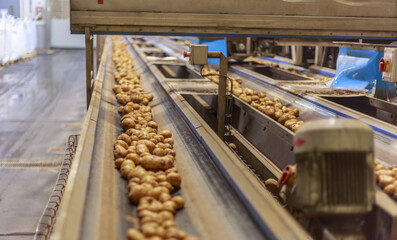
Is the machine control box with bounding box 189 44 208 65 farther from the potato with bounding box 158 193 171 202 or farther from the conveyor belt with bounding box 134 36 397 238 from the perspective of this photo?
the potato with bounding box 158 193 171 202

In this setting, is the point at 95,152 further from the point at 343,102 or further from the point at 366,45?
the point at 366,45

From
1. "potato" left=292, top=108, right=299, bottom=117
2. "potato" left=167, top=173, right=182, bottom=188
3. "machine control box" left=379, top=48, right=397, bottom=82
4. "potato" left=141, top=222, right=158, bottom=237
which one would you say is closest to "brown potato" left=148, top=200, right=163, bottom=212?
"potato" left=141, top=222, right=158, bottom=237

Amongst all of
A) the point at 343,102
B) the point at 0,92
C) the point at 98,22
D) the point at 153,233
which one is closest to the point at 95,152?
the point at 153,233

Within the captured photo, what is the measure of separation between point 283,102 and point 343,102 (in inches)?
22.8

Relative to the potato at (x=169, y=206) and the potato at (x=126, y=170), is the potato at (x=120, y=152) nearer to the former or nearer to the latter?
the potato at (x=126, y=170)

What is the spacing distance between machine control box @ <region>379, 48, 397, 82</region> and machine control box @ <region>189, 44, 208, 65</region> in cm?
157

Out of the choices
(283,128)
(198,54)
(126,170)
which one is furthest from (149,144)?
(283,128)

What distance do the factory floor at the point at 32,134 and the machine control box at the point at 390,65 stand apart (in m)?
2.99

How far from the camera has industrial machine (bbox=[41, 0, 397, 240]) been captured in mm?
1754

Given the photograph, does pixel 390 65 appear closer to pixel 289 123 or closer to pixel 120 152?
pixel 289 123

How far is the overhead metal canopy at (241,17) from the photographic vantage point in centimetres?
377

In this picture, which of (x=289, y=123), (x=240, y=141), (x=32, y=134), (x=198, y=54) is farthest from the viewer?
(x=32, y=134)

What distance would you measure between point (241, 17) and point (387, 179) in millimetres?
1998

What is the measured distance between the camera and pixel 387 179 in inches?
94.5
